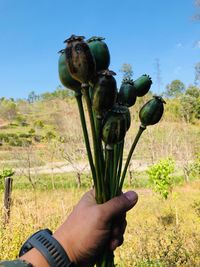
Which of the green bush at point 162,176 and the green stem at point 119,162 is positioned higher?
the green stem at point 119,162

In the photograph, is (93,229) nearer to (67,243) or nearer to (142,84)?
(67,243)

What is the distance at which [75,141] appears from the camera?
15.2 metres

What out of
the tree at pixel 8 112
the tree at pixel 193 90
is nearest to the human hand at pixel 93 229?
the tree at pixel 193 90

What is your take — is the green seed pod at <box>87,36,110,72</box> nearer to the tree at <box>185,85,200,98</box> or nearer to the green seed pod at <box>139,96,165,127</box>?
the green seed pod at <box>139,96,165,127</box>

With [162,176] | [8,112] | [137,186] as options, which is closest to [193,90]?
[137,186]

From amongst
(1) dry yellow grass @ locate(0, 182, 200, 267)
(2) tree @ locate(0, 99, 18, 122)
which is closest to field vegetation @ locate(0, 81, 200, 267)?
(1) dry yellow grass @ locate(0, 182, 200, 267)

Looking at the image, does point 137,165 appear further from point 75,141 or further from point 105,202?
point 105,202

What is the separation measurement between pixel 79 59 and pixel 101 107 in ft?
0.37

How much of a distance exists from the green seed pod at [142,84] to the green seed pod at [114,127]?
17cm

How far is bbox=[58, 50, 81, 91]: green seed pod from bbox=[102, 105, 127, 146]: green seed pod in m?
0.10

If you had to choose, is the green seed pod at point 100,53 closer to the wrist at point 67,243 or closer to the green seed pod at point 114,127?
the green seed pod at point 114,127

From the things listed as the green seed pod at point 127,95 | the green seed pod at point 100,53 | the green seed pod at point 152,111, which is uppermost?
the green seed pod at point 100,53

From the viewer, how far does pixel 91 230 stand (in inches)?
31.8

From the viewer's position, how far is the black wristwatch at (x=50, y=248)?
825 mm
